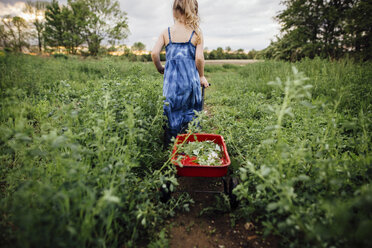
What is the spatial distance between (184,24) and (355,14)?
1490 centimetres

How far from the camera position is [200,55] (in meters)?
3.02

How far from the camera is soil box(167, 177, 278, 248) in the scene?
66.6 inches

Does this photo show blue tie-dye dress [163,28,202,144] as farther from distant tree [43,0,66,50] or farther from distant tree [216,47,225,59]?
distant tree [216,47,225,59]

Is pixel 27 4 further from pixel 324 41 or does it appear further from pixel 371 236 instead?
pixel 371 236

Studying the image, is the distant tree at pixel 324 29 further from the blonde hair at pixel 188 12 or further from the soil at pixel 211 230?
the soil at pixel 211 230

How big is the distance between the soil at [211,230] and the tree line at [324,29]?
1275cm

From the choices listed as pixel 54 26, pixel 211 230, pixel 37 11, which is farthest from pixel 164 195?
pixel 54 26

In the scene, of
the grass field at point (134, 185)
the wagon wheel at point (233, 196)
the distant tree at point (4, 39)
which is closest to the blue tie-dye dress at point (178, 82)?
the grass field at point (134, 185)

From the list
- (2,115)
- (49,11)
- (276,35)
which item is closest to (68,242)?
(2,115)

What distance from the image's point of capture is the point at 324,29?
15.1 metres

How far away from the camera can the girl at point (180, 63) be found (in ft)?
9.54

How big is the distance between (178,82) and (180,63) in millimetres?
302

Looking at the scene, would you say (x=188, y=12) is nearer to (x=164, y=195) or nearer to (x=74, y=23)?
(x=164, y=195)

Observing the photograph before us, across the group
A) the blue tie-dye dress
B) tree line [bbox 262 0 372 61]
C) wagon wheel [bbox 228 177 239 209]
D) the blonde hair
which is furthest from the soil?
tree line [bbox 262 0 372 61]
